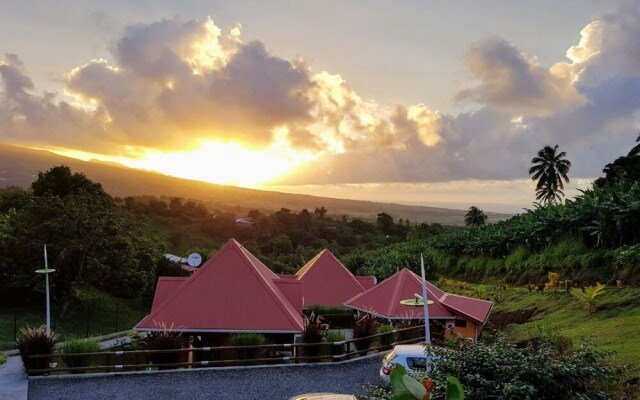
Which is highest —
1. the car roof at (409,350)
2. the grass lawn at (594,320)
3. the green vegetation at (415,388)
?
the green vegetation at (415,388)

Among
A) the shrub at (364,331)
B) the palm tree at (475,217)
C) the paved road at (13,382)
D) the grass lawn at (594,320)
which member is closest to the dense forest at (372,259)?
the grass lawn at (594,320)

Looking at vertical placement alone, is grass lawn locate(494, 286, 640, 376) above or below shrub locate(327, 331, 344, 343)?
above

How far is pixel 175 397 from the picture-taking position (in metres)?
15.6

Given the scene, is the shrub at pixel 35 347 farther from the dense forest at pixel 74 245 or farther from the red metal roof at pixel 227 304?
the dense forest at pixel 74 245

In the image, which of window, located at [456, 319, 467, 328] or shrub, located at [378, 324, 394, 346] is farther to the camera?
window, located at [456, 319, 467, 328]

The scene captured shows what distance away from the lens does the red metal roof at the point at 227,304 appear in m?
18.6

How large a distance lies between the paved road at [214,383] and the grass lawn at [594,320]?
6105mm

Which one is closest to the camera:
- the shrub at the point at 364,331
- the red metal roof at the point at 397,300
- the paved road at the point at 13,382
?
the paved road at the point at 13,382

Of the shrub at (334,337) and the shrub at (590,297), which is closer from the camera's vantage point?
the shrub at (334,337)

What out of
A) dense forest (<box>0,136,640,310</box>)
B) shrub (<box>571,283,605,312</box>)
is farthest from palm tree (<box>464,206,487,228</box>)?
shrub (<box>571,283,605,312</box>)

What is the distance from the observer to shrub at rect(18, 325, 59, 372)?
51.0ft

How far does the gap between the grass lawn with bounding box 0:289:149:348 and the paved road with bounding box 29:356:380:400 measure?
1446cm

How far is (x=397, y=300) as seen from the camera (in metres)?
22.8

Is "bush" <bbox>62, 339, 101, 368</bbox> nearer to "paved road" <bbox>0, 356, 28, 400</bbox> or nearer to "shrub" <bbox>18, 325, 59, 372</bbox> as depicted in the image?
"shrub" <bbox>18, 325, 59, 372</bbox>
